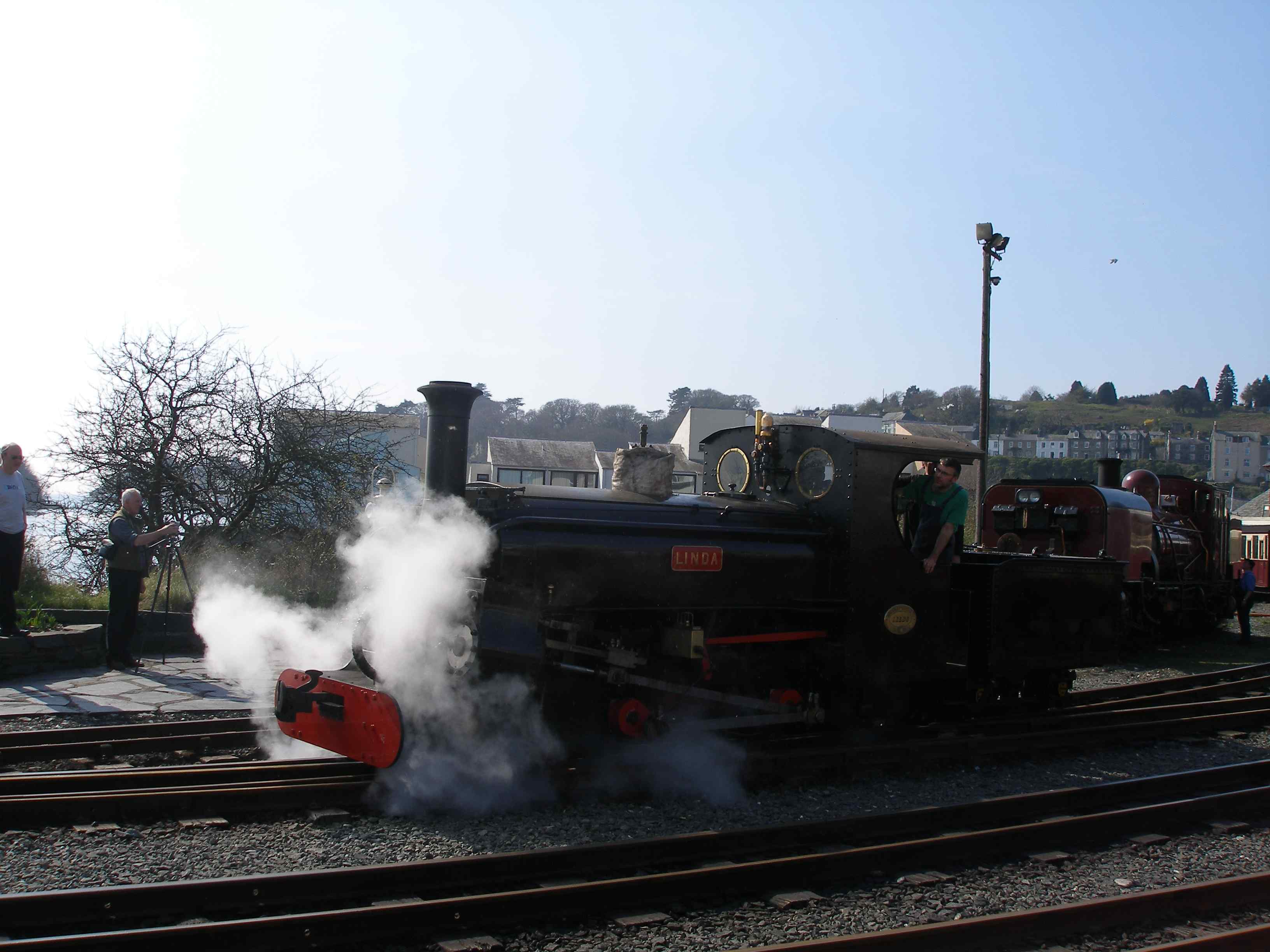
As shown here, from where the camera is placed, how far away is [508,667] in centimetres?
541

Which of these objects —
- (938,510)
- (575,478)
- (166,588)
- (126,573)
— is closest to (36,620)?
(126,573)

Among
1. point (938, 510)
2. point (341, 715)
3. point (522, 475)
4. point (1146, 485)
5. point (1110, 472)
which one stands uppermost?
point (522, 475)

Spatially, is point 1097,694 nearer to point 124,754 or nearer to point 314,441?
point 124,754

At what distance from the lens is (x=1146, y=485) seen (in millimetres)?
19359

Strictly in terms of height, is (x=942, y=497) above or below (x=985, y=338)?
below

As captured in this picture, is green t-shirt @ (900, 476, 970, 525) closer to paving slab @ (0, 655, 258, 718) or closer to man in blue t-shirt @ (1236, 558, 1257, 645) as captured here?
paving slab @ (0, 655, 258, 718)

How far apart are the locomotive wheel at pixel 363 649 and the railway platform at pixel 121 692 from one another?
219 cm

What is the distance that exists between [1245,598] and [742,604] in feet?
46.3

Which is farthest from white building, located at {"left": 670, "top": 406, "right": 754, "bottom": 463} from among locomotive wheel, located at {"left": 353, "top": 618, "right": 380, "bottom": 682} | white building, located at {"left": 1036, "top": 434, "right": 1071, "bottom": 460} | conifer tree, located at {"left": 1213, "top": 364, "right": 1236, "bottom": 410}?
conifer tree, located at {"left": 1213, "top": 364, "right": 1236, "bottom": 410}

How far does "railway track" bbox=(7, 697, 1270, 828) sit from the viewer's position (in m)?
4.82

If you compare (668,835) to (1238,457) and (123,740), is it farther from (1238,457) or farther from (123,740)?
(1238,457)

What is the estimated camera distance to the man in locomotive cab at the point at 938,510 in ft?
23.0

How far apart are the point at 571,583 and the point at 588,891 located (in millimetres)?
1974

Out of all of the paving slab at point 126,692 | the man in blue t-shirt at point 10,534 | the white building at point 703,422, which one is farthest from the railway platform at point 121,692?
the white building at point 703,422
